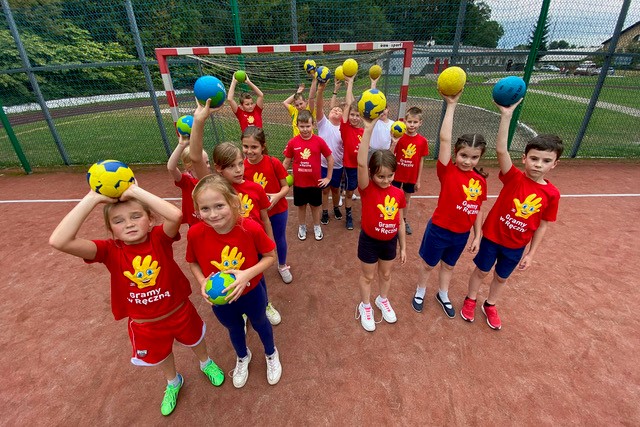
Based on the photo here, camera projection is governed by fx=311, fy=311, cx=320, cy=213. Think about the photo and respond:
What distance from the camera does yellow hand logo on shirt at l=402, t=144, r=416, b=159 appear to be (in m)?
4.32

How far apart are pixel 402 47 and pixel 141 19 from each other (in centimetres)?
605

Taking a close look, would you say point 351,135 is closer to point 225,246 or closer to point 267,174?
point 267,174

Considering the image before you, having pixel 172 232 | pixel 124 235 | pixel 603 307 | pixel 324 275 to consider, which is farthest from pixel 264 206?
pixel 603 307

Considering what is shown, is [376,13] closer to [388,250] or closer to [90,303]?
[388,250]

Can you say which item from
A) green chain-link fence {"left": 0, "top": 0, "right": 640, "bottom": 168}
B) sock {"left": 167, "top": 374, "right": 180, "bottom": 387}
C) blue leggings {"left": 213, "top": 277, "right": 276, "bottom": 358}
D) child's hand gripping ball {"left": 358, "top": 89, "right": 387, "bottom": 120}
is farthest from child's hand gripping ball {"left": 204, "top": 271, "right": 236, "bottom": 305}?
green chain-link fence {"left": 0, "top": 0, "right": 640, "bottom": 168}

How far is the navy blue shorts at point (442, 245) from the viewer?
305cm

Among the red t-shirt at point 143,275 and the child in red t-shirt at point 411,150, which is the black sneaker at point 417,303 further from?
the red t-shirt at point 143,275

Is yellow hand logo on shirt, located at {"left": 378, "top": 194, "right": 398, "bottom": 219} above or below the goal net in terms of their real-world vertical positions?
below

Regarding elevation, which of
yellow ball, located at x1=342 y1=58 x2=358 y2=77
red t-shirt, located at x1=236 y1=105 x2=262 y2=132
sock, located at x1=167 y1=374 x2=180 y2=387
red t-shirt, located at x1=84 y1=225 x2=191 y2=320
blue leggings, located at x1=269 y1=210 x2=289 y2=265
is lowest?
sock, located at x1=167 y1=374 x2=180 y2=387

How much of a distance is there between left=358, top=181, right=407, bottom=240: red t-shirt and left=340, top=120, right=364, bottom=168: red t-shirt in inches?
74.3

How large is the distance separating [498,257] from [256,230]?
7.79ft

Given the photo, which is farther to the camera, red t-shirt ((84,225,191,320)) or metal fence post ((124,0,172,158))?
metal fence post ((124,0,172,158))

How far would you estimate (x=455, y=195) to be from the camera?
288cm

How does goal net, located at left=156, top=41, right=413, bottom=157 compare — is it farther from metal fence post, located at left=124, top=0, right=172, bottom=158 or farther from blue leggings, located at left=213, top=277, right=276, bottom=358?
blue leggings, located at left=213, top=277, right=276, bottom=358
